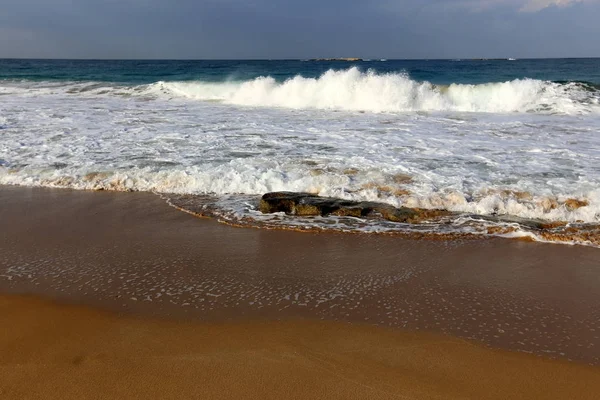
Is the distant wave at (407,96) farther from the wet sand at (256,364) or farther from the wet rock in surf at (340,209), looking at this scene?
the wet sand at (256,364)

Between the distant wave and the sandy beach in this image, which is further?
the distant wave

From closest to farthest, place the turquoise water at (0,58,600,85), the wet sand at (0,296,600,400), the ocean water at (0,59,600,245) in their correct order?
the wet sand at (0,296,600,400) → the ocean water at (0,59,600,245) → the turquoise water at (0,58,600,85)

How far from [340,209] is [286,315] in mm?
2339

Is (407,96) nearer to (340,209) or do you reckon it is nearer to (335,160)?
(335,160)

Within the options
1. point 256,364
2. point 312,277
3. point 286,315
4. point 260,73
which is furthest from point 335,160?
point 260,73

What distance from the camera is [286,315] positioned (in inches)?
127

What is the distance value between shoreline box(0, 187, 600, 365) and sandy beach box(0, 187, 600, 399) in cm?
2

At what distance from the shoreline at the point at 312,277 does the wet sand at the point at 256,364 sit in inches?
6.2

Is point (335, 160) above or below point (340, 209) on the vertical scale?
above

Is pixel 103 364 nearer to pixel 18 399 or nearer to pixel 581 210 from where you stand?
pixel 18 399

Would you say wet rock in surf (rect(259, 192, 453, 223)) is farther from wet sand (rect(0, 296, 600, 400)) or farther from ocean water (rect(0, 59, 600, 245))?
wet sand (rect(0, 296, 600, 400))

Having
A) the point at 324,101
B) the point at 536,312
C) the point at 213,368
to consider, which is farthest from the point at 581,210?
the point at 324,101

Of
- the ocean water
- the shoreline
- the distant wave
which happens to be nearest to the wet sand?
the shoreline

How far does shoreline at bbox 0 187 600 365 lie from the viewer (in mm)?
3189
